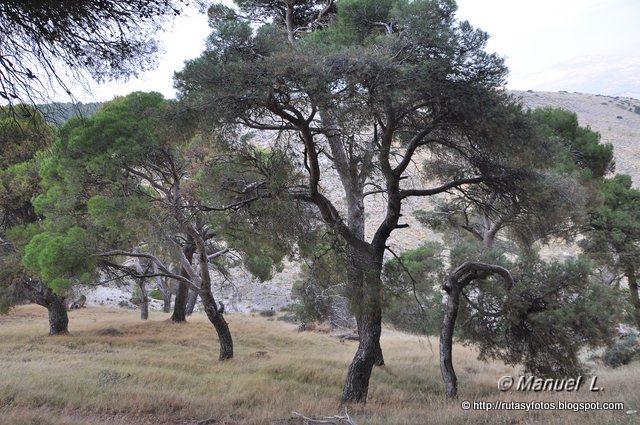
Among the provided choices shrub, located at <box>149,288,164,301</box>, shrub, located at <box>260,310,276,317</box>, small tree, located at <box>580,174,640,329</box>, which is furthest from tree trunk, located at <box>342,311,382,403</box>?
shrub, located at <box>149,288,164,301</box>

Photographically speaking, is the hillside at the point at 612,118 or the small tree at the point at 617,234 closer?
the small tree at the point at 617,234

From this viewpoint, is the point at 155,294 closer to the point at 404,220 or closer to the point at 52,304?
the point at 404,220

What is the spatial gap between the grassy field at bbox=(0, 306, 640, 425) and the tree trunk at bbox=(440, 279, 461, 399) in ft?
1.07

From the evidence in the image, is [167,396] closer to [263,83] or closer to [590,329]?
[263,83]

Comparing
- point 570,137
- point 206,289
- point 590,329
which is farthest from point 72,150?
point 570,137

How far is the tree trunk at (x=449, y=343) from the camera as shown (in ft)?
33.0

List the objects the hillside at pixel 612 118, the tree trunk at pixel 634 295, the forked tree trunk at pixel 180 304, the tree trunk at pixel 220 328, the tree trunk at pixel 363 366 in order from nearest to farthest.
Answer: the tree trunk at pixel 363 366
the tree trunk at pixel 634 295
the tree trunk at pixel 220 328
the forked tree trunk at pixel 180 304
the hillside at pixel 612 118

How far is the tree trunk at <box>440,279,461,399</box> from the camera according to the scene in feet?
33.0

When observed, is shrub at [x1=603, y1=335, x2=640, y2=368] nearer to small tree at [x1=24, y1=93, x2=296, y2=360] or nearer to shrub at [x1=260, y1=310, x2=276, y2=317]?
small tree at [x1=24, y1=93, x2=296, y2=360]

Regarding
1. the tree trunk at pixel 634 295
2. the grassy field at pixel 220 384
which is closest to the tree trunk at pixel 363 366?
the grassy field at pixel 220 384

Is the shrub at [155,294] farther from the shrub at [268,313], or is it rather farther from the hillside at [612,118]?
the hillside at [612,118]

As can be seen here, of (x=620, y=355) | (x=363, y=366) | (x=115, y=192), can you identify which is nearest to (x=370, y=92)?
(x=363, y=366)

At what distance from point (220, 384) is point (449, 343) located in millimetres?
5193

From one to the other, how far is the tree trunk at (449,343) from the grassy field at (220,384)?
33 centimetres
